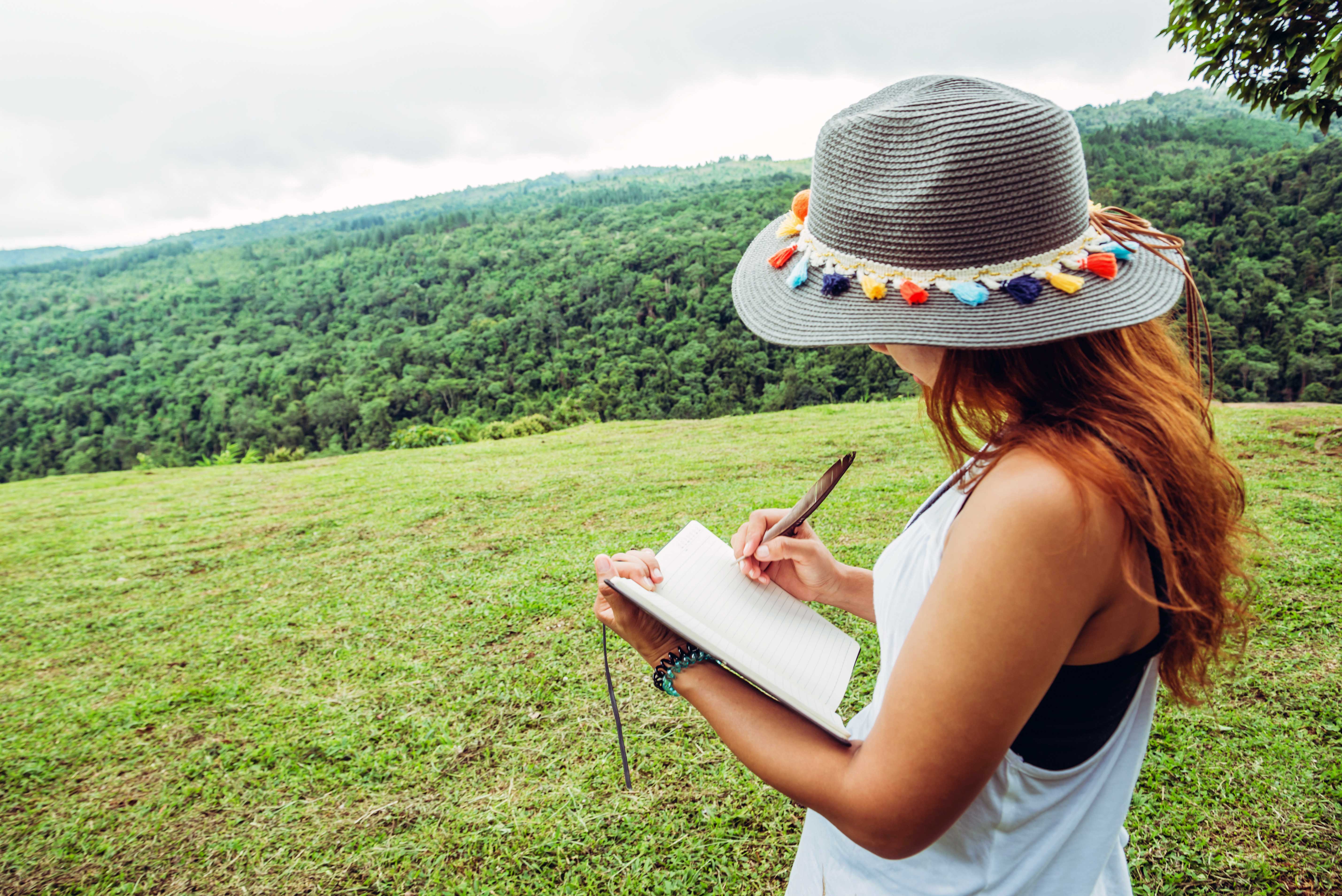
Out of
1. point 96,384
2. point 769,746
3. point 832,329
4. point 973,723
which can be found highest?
point 832,329

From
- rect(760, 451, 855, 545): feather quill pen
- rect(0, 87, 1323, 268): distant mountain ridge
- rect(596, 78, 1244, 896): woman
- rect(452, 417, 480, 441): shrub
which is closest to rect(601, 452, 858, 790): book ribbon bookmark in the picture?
rect(760, 451, 855, 545): feather quill pen

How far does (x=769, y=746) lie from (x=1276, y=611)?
13.1 feet

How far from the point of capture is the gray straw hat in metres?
0.72

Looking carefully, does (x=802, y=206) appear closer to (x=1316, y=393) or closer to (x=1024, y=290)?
(x=1024, y=290)

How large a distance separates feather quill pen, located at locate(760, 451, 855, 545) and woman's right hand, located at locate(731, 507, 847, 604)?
17 mm

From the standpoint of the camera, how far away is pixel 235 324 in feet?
195

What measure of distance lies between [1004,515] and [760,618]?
23.4 inches

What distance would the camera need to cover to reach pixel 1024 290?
726 mm

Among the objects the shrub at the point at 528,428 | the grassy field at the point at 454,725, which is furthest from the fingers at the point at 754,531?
the shrub at the point at 528,428

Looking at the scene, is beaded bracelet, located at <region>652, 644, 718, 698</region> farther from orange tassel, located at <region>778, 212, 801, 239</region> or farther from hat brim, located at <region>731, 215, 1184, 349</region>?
orange tassel, located at <region>778, 212, 801, 239</region>

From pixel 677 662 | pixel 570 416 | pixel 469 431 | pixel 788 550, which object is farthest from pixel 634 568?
pixel 570 416

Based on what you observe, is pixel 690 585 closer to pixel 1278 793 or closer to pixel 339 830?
pixel 339 830

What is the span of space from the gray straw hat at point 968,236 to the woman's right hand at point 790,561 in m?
0.48

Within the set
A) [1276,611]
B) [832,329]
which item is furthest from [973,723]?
[1276,611]
